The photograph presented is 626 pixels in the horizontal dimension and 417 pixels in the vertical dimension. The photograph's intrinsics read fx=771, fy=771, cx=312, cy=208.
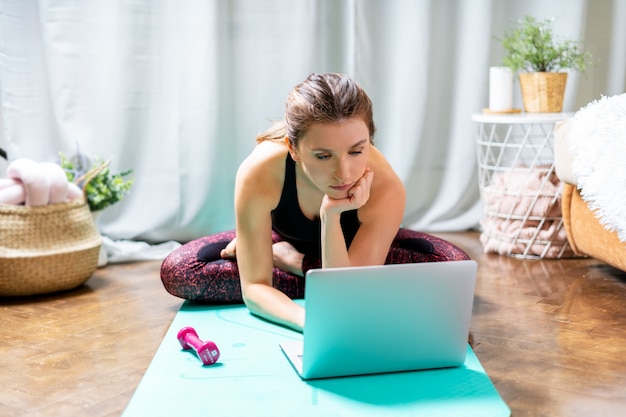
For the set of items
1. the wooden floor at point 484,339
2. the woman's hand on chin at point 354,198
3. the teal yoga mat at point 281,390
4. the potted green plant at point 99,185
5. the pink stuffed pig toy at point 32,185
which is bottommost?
the wooden floor at point 484,339

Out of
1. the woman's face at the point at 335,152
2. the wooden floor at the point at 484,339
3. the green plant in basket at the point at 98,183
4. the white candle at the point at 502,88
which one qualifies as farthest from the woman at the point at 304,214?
the white candle at the point at 502,88

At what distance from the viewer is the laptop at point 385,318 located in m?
1.50

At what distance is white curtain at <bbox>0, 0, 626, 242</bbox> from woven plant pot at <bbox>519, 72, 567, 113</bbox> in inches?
18.7

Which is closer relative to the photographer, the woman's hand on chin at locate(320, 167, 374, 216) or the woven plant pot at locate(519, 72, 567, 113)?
the woman's hand on chin at locate(320, 167, 374, 216)

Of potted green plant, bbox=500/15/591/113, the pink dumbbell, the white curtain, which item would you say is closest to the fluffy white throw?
potted green plant, bbox=500/15/591/113

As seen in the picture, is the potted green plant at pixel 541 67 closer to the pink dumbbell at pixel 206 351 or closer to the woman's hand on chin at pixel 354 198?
the woman's hand on chin at pixel 354 198

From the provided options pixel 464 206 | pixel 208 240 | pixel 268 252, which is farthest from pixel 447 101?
pixel 268 252

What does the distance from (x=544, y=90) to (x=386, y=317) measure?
176 centimetres

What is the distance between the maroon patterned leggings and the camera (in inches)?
88.6

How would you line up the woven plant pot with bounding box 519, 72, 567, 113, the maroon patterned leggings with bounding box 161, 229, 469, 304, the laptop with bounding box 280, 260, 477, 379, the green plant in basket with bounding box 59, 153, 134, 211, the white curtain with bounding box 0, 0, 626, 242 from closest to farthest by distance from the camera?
the laptop with bounding box 280, 260, 477, 379 < the maroon patterned leggings with bounding box 161, 229, 469, 304 < the green plant in basket with bounding box 59, 153, 134, 211 < the woven plant pot with bounding box 519, 72, 567, 113 < the white curtain with bounding box 0, 0, 626, 242

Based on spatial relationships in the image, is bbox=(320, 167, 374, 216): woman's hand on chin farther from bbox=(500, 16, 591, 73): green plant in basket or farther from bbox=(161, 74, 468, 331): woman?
bbox=(500, 16, 591, 73): green plant in basket

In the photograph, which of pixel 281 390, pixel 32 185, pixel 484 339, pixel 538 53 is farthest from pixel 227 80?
pixel 281 390

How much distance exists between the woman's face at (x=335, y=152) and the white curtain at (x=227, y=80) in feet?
5.56

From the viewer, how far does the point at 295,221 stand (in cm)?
214
